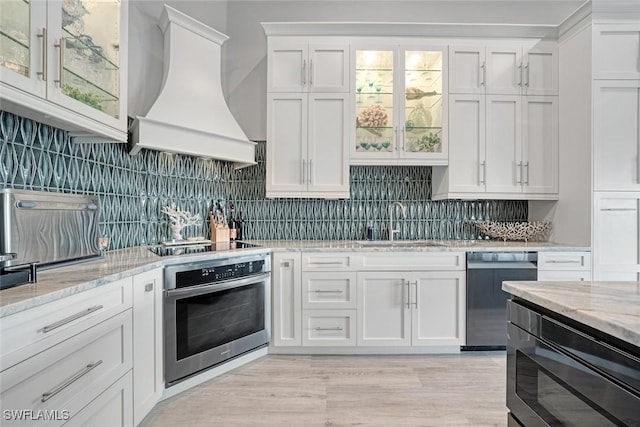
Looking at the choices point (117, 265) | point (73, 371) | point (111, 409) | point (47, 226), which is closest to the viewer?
point (73, 371)

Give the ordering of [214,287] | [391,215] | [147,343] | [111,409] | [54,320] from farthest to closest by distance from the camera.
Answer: [391,215] < [214,287] < [147,343] < [111,409] < [54,320]

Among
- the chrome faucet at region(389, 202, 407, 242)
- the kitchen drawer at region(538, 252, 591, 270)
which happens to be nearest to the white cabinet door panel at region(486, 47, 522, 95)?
the chrome faucet at region(389, 202, 407, 242)

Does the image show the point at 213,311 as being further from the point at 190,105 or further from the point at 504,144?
the point at 504,144

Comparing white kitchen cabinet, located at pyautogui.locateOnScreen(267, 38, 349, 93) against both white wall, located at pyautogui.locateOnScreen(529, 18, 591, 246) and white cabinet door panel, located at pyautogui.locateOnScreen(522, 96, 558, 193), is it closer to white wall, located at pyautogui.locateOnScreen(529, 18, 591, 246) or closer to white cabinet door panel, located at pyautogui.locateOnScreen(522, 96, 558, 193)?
white cabinet door panel, located at pyautogui.locateOnScreen(522, 96, 558, 193)

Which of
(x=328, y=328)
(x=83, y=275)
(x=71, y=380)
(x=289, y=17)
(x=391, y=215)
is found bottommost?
(x=328, y=328)

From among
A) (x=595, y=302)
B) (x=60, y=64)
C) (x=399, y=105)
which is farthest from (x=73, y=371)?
(x=399, y=105)

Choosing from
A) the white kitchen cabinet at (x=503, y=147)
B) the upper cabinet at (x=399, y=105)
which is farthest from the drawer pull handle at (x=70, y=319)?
the white kitchen cabinet at (x=503, y=147)

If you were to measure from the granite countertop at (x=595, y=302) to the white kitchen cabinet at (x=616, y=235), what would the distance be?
6.57ft

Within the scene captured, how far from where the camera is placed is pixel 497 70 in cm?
329

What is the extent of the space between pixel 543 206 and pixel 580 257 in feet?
2.07

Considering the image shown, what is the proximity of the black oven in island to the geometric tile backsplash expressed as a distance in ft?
2.27

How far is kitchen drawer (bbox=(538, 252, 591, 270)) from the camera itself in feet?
9.89

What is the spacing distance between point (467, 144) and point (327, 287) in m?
1.72

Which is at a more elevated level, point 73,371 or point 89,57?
point 89,57
